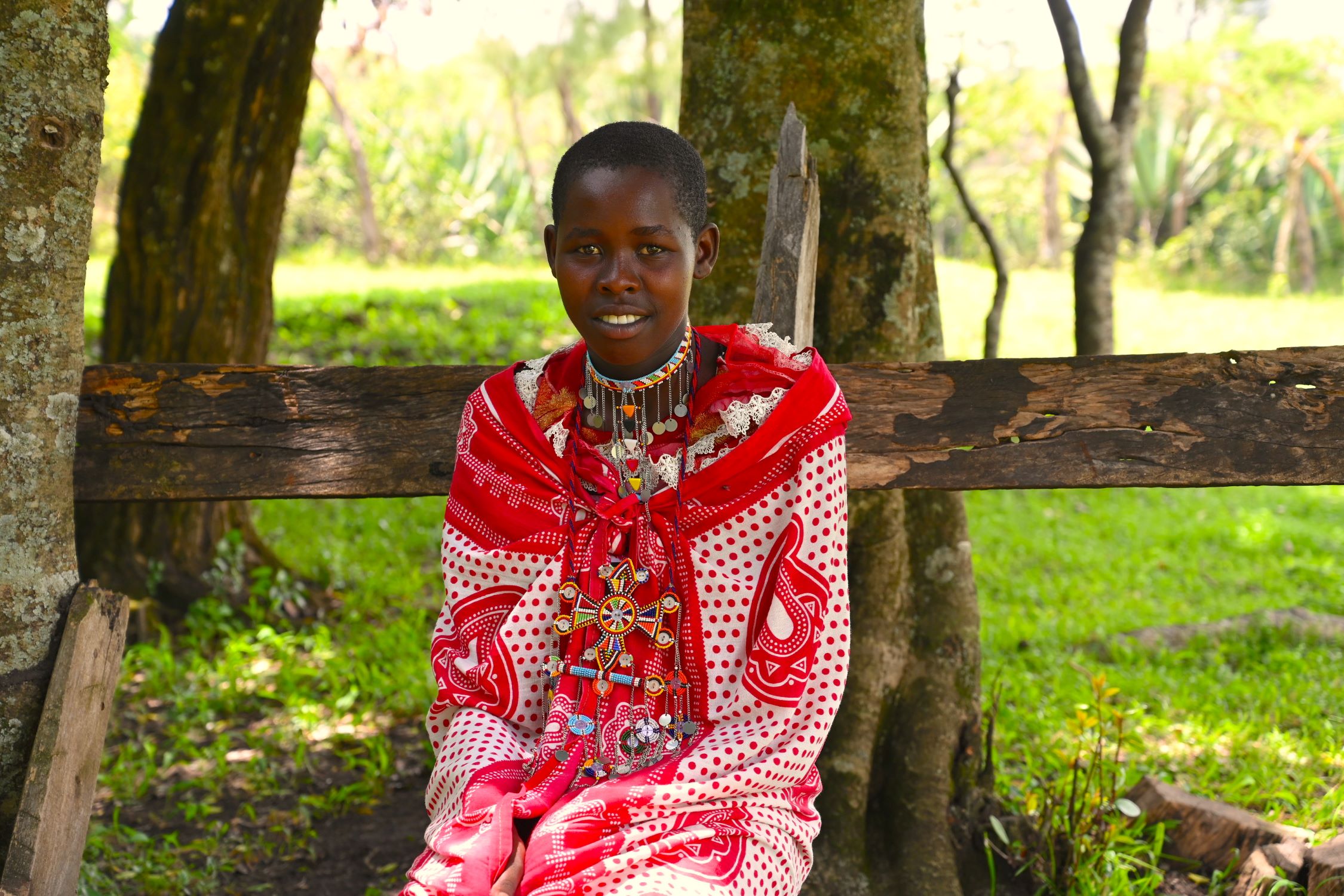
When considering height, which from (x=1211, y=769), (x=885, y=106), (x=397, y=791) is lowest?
(x=397, y=791)

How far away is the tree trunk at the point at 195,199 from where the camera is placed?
→ 500 centimetres

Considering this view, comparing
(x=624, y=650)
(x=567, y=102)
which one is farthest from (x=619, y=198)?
(x=567, y=102)

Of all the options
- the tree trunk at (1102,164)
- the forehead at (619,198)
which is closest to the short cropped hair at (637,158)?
the forehead at (619,198)

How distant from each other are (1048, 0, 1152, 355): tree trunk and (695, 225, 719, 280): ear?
3508 mm

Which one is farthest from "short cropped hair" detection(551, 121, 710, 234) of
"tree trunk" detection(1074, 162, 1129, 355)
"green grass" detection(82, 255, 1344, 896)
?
"tree trunk" detection(1074, 162, 1129, 355)

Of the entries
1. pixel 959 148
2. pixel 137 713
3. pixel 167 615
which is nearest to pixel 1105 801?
pixel 137 713

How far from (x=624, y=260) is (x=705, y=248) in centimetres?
26

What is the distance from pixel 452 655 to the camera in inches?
93.7

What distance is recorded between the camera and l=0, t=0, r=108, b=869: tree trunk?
7.76 feet

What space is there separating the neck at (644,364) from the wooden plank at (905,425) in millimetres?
644

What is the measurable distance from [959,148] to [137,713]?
24.4 metres

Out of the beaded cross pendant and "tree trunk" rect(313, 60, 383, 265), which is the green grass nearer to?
the beaded cross pendant

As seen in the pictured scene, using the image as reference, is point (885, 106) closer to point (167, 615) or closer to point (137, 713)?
point (137, 713)

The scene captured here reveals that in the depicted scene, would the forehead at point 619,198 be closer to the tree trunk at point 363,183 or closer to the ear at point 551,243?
the ear at point 551,243
